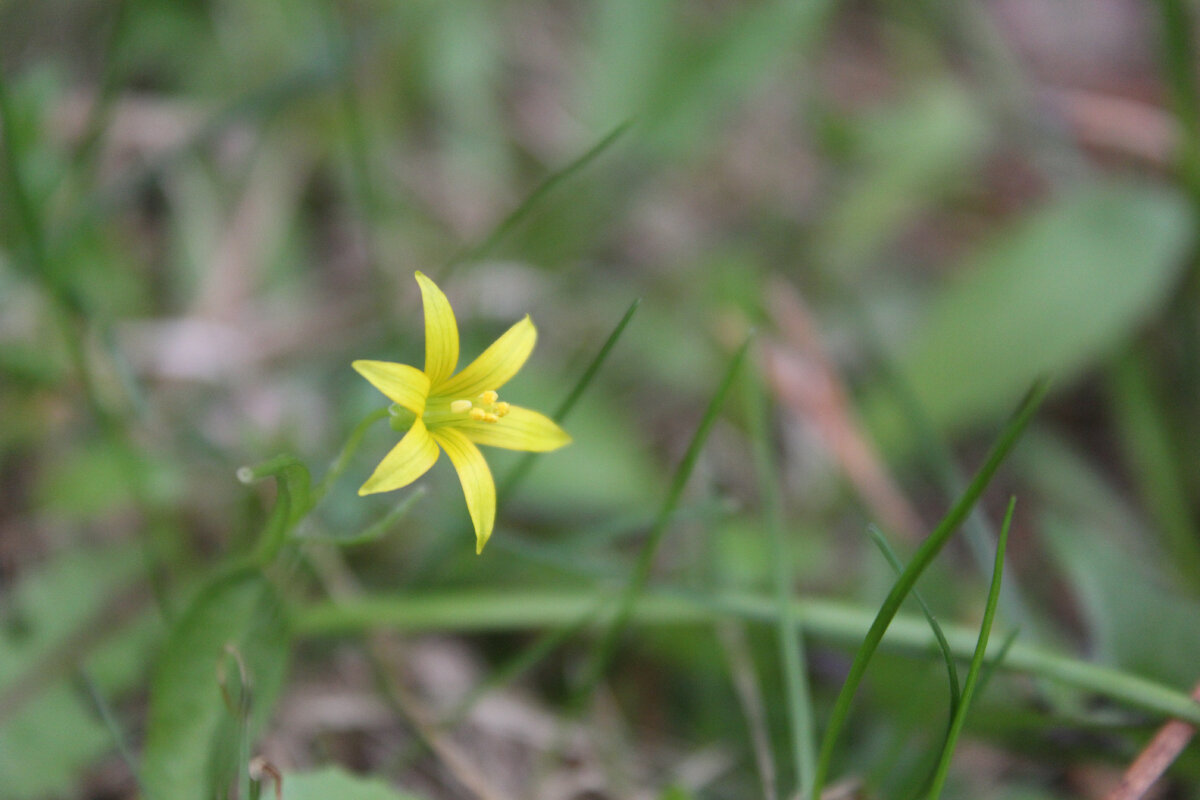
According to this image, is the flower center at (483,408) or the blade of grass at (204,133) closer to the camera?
the flower center at (483,408)

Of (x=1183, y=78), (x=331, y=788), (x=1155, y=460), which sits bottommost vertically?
(x=331, y=788)

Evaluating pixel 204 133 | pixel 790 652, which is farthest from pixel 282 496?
pixel 204 133

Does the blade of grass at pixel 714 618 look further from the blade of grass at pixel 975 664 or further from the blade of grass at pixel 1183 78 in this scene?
the blade of grass at pixel 1183 78

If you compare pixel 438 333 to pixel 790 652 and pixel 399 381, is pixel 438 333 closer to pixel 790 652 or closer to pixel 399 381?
pixel 399 381

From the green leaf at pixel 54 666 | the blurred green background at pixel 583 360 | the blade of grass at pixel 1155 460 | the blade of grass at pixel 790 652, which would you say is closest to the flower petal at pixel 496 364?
the blurred green background at pixel 583 360

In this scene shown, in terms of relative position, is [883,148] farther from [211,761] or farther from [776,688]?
[211,761]

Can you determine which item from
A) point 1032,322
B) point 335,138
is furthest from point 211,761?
point 1032,322

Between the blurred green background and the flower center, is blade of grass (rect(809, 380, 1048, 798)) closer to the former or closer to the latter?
the blurred green background
